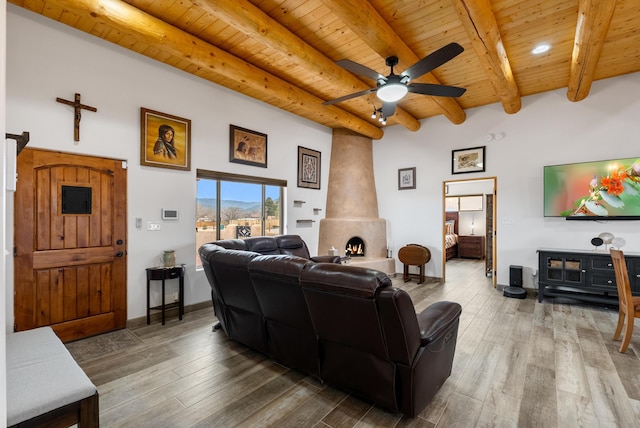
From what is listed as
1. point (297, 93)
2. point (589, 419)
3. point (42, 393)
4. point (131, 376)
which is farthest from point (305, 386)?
point (297, 93)

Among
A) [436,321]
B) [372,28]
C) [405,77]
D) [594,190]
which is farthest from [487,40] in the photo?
[594,190]

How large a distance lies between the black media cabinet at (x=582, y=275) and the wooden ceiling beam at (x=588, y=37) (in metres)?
2.40

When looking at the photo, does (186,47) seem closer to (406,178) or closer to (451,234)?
(406,178)

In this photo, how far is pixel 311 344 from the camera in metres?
2.22

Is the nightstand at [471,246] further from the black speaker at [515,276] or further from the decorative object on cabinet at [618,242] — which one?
the decorative object on cabinet at [618,242]

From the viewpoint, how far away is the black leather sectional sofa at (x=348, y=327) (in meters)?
1.72

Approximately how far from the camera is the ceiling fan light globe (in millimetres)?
3062

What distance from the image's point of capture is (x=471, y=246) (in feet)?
29.7

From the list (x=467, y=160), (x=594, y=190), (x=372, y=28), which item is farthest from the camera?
(x=467, y=160)

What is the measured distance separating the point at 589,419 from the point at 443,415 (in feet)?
3.01

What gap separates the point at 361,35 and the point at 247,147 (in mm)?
2583

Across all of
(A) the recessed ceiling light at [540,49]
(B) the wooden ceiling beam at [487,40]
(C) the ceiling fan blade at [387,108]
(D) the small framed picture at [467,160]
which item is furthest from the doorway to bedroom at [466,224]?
(C) the ceiling fan blade at [387,108]

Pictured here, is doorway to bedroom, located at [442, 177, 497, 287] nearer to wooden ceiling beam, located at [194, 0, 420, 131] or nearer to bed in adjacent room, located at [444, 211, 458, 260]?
bed in adjacent room, located at [444, 211, 458, 260]

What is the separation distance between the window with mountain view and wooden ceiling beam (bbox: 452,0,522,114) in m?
3.49
